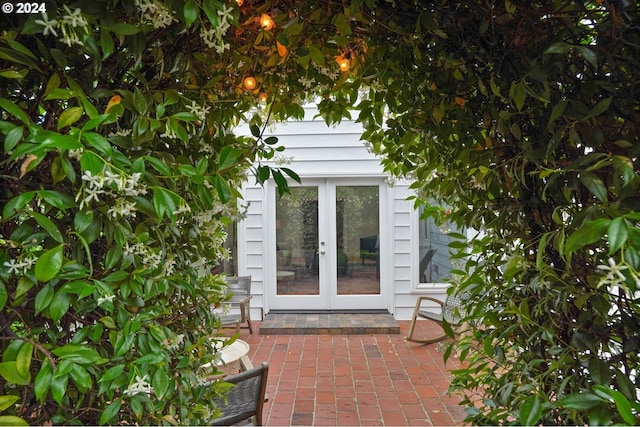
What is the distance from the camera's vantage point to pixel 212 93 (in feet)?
3.88

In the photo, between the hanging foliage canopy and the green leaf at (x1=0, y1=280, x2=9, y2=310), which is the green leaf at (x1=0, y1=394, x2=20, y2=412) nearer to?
the hanging foliage canopy

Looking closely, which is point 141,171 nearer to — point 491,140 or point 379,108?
point 491,140

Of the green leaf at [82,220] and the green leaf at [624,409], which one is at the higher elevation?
the green leaf at [82,220]

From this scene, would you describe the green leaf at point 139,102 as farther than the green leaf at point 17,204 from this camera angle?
Yes

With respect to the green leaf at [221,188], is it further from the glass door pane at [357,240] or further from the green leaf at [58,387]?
the glass door pane at [357,240]

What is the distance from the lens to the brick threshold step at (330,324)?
16.1ft

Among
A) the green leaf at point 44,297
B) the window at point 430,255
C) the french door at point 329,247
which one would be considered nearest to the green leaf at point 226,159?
the green leaf at point 44,297

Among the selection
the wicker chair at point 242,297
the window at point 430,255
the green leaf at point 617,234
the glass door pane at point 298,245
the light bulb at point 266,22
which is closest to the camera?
the green leaf at point 617,234

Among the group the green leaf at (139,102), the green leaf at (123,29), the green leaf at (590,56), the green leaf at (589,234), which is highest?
the green leaf at (123,29)

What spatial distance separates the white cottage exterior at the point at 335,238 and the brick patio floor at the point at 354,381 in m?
0.79

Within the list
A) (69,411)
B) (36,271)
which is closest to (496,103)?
(36,271)

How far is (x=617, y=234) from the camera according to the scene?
552mm

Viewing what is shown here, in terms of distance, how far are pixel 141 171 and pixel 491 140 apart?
87cm

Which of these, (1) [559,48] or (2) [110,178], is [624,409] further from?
(2) [110,178]
